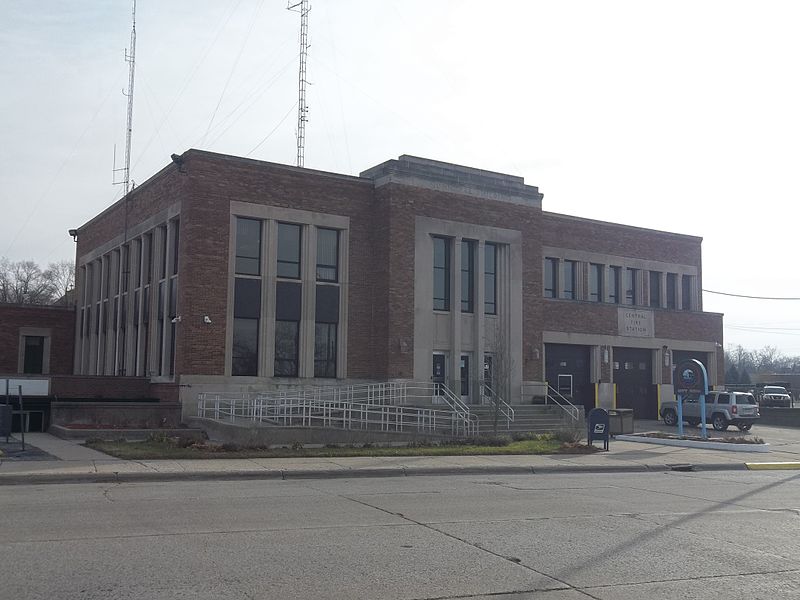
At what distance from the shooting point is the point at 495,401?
28.7 meters

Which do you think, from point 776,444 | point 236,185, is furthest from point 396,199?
point 776,444

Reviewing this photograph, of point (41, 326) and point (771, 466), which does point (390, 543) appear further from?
point (41, 326)

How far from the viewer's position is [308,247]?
30.1 metres

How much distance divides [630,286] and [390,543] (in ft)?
109

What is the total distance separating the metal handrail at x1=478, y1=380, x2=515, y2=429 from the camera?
29841 mm

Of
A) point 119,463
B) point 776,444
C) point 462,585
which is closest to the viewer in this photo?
point 462,585

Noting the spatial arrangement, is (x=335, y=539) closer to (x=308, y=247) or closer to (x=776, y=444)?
(x=308, y=247)

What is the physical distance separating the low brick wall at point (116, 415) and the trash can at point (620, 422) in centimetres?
1509

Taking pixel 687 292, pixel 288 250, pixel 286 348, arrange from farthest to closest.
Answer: pixel 687 292 → pixel 288 250 → pixel 286 348

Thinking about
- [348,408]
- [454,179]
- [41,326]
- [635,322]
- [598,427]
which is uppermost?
[454,179]

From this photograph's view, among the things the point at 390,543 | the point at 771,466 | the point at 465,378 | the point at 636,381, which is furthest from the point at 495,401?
the point at 390,543

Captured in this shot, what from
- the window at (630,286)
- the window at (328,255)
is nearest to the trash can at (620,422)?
the window at (630,286)

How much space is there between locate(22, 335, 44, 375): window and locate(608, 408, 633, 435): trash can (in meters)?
24.8

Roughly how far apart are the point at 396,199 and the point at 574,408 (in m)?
10.5
